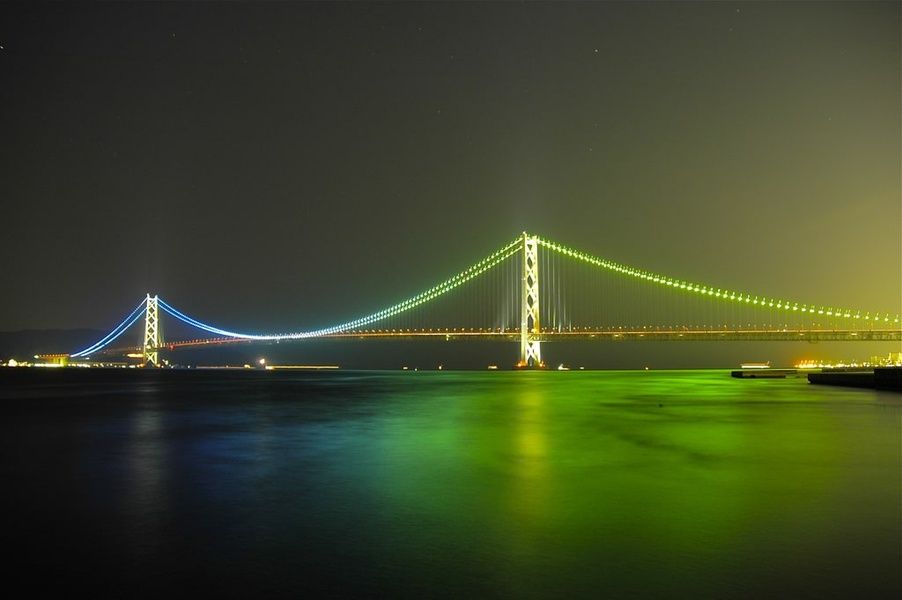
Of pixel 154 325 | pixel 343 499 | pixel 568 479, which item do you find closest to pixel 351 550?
pixel 343 499

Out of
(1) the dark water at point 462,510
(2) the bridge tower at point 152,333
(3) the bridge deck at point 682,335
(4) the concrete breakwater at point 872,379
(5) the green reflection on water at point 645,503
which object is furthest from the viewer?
(2) the bridge tower at point 152,333

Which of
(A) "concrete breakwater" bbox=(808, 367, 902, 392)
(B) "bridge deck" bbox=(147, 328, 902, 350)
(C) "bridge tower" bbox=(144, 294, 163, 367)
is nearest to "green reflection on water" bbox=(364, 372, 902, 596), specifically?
(A) "concrete breakwater" bbox=(808, 367, 902, 392)

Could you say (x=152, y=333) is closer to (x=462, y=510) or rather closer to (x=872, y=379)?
(x=872, y=379)

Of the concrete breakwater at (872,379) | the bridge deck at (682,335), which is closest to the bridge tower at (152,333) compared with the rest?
the bridge deck at (682,335)

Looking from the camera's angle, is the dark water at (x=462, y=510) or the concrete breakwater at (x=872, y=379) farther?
the concrete breakwater at (x=872, y=379)

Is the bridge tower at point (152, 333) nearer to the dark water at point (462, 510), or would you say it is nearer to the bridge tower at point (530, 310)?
the bridge tower at point (530, 310)

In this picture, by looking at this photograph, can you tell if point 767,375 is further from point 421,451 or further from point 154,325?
point 154,325
